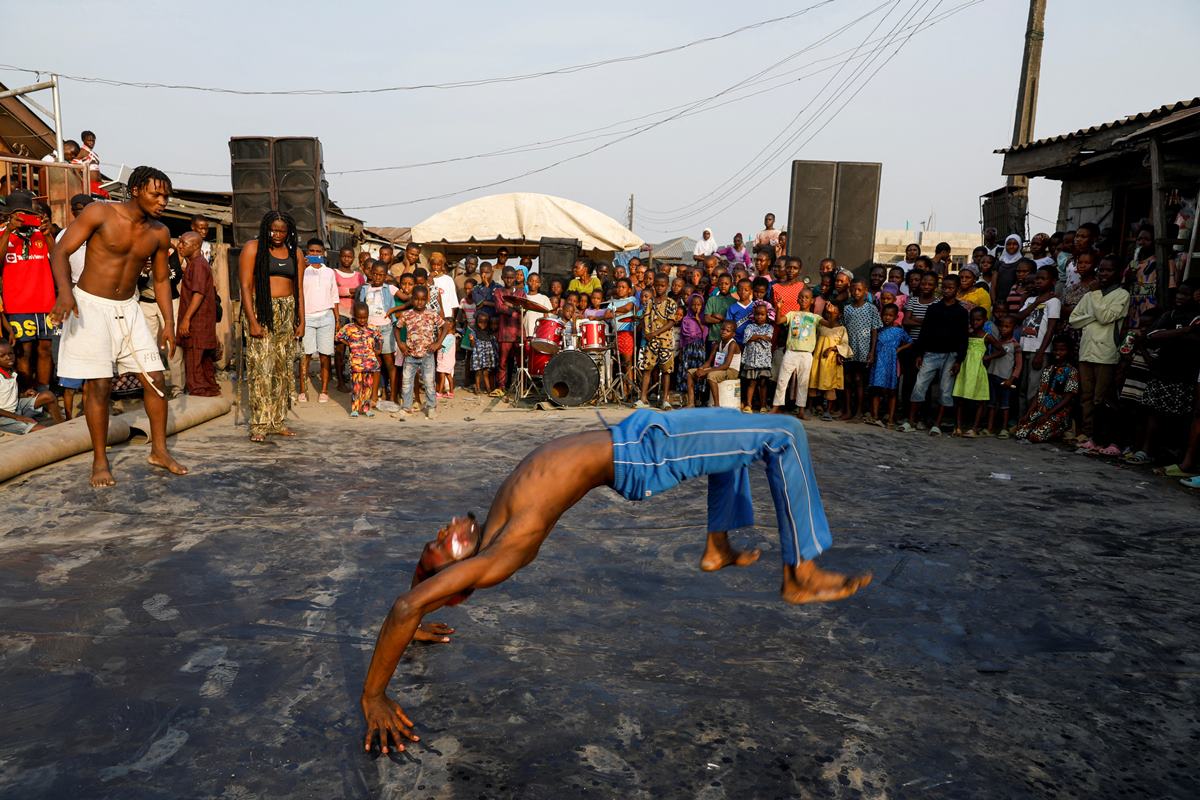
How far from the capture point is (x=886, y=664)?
3.38 meters

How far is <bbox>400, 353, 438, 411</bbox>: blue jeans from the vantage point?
383 inches

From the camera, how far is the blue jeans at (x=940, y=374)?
939 centimetres

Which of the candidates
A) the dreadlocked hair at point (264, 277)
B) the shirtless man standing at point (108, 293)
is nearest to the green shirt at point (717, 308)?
the dreadlocked hair at point (264, 277)

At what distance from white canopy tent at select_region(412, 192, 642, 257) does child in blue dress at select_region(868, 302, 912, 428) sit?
845cm

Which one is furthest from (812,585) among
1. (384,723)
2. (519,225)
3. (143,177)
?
(519,225)

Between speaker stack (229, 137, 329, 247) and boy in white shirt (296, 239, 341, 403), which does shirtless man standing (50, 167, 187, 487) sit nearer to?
boy in white shirt (296, 239, 341, 403)

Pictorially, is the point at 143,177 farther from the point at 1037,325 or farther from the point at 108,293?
the point at 1037,325

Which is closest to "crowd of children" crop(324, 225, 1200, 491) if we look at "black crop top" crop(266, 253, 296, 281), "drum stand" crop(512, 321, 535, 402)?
"drum stand" crop(512, 321, 535, 402)

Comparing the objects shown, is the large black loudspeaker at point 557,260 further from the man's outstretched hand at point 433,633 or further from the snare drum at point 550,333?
the man's outstretched hand at point 433,633

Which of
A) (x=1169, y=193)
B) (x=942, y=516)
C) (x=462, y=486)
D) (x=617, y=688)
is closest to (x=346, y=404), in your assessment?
(x=462, y=486)

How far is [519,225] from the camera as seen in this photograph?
55.6ft

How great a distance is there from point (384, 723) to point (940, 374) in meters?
8.39

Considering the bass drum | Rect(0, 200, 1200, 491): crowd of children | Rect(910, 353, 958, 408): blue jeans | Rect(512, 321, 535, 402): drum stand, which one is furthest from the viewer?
Rect(512, 321, 535, 402): drum stand

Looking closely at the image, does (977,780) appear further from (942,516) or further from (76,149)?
(76,149)
